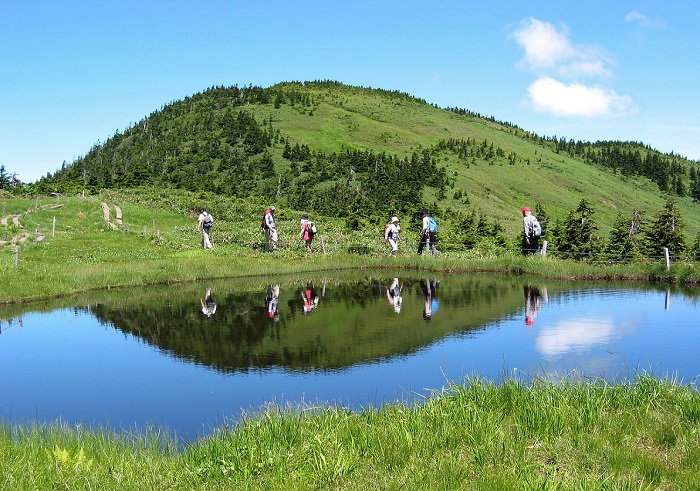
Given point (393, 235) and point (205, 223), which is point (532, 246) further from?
point (205, 223)

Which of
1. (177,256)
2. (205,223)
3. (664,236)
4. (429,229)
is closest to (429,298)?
(429,229)

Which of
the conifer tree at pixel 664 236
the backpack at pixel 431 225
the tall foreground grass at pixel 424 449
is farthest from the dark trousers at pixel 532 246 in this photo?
the tall foreground grass at pixel 424 449

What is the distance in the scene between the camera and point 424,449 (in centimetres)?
728

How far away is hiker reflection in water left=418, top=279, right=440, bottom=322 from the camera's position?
752 inches

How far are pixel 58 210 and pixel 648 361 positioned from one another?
143 ft

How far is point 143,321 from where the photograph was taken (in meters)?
18.2

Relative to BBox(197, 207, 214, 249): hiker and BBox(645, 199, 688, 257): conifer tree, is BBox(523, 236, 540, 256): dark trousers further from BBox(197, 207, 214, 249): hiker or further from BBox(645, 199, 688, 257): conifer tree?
BBox(645, 199, 688, 257): conifer tree

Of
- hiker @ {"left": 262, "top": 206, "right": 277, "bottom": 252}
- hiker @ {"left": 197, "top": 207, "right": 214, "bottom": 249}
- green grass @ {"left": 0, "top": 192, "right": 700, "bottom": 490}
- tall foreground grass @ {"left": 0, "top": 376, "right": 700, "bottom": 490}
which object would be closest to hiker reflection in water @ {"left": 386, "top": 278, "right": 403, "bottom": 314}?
hiker @ {"left": 262, "top": 206, "right": 277, "bottom": 252}

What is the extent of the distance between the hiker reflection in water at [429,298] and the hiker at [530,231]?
5.27 metres

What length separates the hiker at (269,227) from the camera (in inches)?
1351

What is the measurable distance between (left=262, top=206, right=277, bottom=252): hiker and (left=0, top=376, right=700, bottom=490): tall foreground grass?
25645mm

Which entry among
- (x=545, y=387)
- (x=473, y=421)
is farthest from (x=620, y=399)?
(x=473, y=421)

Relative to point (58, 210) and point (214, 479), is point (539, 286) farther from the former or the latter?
point (58, 210)

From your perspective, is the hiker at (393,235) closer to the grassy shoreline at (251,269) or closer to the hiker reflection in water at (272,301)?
the grassy shoreline at (251,269)
